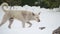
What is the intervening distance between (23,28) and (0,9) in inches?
14.2

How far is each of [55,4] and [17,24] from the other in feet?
1.67

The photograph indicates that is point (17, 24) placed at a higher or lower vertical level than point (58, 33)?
higher

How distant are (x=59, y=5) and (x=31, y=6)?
0.33 metres

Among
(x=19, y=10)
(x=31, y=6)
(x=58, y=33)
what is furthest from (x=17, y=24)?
(x=58, y=33)

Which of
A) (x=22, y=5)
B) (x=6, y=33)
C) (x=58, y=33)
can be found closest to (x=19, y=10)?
(x=22, y=5)

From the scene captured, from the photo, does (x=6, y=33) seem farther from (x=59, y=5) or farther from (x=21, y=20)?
(x=59, y=5)

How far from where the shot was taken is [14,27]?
1.42 meters

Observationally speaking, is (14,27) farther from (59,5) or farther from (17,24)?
(59,5)

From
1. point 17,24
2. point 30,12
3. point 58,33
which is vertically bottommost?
point 58,33

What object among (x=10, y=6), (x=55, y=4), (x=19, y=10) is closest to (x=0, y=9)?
(x=10, y=6)

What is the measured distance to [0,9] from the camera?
1437mm

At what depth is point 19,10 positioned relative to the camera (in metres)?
1.44

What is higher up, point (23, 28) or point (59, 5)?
point (59, 5)

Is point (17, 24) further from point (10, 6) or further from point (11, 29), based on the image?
point (10, 6)
